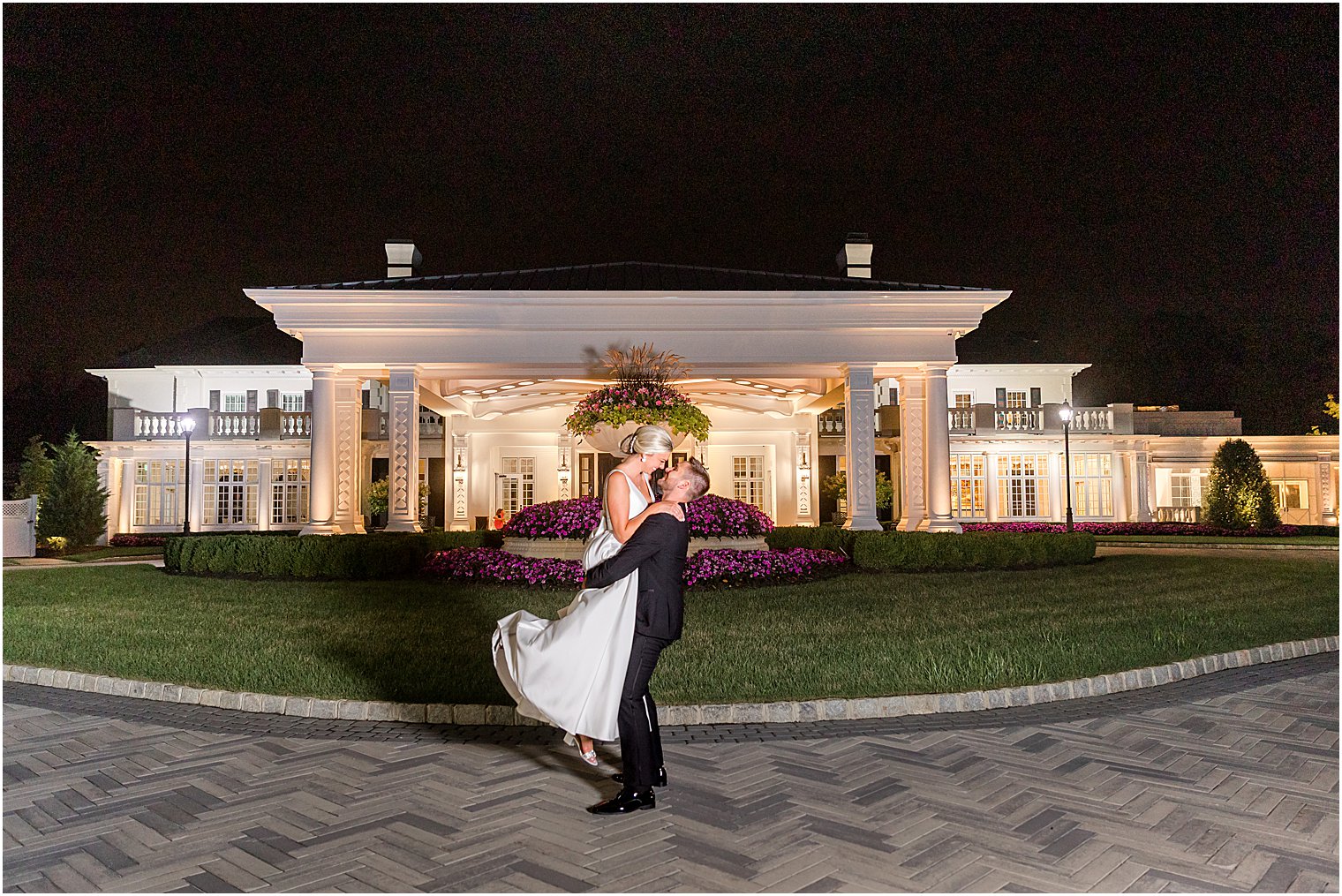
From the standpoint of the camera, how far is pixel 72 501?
26125mm

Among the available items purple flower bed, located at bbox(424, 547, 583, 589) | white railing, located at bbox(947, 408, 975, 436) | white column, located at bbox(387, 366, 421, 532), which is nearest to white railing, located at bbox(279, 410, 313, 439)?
white column, located at bbox(387, 366, 421, 532)

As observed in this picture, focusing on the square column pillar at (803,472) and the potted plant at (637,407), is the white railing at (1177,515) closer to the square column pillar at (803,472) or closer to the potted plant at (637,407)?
the square column pillar at (803,472)

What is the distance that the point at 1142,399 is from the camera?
5391 cm

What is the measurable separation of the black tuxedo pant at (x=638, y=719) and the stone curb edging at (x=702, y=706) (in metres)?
1.64

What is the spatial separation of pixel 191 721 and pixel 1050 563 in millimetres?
16707

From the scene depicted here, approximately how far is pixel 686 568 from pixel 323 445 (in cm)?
1012

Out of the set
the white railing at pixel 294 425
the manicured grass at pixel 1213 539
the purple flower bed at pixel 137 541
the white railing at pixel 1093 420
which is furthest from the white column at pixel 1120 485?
the purple flower bed at pixel 137 541

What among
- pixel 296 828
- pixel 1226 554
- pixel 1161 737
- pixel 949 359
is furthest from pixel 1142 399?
pixel 296 828

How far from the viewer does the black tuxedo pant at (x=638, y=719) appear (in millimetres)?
4258

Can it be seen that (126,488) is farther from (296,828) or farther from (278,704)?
(296,828)

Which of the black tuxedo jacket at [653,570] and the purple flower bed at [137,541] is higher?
the black tuxedo jacket at [653,570]

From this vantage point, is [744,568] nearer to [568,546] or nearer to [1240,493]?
[568,546]

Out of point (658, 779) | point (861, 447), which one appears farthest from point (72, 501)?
point (658, 779)

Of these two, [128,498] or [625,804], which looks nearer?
[625,804]
